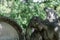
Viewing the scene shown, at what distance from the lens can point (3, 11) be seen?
1777 mm

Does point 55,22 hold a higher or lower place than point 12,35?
higher

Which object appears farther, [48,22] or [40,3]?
[40,3]

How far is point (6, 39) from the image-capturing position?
3.02 feet

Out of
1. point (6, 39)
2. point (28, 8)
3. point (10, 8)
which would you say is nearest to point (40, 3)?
point (28, 8)

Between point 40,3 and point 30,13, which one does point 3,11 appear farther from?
point 40,3

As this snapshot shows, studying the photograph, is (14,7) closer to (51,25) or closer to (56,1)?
(56,1)

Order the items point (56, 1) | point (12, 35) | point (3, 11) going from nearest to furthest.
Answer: point (12, 35) → point (3, 11) → point (56, 1)

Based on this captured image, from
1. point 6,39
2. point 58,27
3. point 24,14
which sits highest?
point 58,27

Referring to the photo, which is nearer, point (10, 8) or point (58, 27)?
point (58, 27)

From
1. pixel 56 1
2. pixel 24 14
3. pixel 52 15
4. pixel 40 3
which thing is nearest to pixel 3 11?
pixel 24 14

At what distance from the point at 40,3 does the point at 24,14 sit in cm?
23

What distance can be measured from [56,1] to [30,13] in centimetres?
31

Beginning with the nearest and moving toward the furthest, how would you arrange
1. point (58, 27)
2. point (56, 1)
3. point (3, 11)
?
point (58, 27), point (3, 11), point (56, 1)

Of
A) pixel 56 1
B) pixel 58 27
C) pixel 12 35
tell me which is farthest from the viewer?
pixel 56 1
